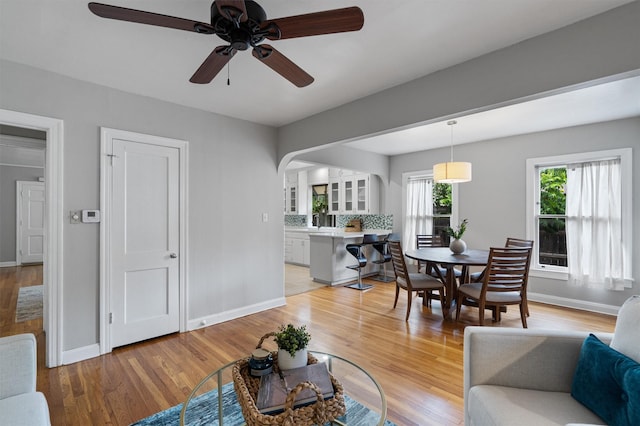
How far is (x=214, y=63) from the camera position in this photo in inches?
72.0

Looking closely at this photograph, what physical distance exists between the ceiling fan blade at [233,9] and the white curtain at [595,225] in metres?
4.91

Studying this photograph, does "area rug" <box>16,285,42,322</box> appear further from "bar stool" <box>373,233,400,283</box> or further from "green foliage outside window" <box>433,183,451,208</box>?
"green foliage outside window" <box>433,183,451,208</box>

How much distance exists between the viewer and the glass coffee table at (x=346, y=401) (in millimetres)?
1835

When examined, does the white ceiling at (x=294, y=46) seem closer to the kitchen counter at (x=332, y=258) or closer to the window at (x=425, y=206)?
the window at (x=425, y=206)

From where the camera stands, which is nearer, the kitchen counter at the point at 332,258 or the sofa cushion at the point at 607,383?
the sofa cushion at the point at 607,383

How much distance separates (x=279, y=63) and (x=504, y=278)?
3.08m

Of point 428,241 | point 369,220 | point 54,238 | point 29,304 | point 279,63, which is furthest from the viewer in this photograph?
point 369,220

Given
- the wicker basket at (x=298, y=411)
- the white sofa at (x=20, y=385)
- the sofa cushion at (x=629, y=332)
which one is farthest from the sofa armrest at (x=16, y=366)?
the sofa cushion at (x=629, y=332)

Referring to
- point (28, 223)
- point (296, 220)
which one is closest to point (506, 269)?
point (296, 220)

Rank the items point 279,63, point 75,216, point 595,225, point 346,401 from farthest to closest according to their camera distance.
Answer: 1. point 595,225
2. point 75,216
3. point 346,401
4. point 279,63

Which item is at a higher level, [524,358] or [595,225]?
[595,225]

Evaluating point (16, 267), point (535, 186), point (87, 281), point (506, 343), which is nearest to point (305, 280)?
point (87, 281)

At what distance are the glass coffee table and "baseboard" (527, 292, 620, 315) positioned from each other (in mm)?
3629

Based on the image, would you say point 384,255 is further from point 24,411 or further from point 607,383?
point 24,411
